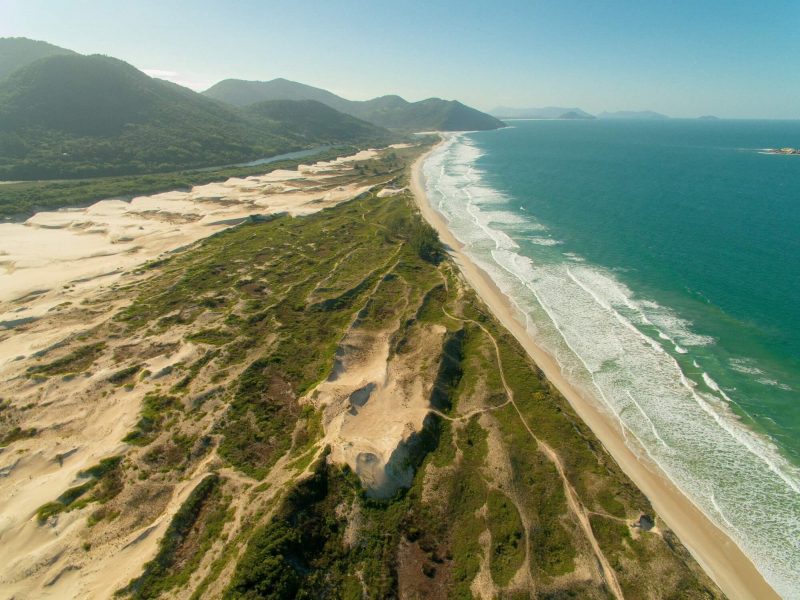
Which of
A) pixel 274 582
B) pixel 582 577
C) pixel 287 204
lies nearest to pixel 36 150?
pixel 287 204

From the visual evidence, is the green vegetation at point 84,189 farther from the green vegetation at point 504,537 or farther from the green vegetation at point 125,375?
the green vegetation at point 504,537

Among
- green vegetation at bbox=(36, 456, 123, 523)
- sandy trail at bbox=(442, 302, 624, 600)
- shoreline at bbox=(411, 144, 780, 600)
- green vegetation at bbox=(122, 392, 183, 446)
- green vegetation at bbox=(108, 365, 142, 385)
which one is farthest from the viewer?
green vegetation at bbox=(108, 365, 142, 385)

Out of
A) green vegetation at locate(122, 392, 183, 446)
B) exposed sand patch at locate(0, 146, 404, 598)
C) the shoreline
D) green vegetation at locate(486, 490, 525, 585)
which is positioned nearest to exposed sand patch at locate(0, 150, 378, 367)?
exposed sand patch at locate(0, 146, 404, 598)

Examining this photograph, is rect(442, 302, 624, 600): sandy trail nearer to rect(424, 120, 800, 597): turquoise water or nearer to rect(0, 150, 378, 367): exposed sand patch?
rect(424, 120, 800, 597): turquoise water

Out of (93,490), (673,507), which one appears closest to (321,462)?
(93,490)

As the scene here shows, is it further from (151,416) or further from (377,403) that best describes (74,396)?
(377,403)
